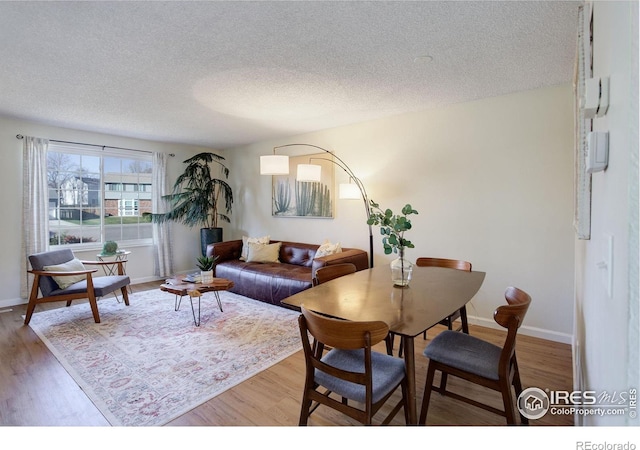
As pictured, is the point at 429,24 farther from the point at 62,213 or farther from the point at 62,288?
the point at 62,213

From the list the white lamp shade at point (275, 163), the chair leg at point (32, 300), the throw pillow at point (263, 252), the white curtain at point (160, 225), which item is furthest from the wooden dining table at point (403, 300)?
the white curtain at point (160, 225)

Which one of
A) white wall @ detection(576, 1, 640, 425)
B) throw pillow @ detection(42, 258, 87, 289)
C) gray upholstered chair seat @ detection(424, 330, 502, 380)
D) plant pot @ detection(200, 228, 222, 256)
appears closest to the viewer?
white wall @ detection(576, 1, 640, 425)

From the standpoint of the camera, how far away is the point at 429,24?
77.7 inches

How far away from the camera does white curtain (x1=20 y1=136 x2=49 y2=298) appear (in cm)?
421

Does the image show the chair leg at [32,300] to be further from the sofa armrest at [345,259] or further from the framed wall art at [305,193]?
the framed wall art at [305,193]

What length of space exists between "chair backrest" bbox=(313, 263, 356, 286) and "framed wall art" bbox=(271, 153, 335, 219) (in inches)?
84.1

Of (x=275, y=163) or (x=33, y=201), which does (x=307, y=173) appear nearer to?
(x=275, y=163)

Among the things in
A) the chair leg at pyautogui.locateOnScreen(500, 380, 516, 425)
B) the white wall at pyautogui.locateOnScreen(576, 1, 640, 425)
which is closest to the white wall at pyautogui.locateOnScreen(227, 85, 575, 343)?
the chair leg at pyautogui.locateOnScreen(500, 380, 516, 425)

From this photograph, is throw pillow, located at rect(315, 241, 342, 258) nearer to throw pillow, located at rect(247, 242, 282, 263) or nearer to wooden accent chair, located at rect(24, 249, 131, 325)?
throw pillow, located at rect(247, 242, 282, 263)

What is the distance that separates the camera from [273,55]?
2365 millimetres

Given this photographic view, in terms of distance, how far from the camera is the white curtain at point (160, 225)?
5.52 metres

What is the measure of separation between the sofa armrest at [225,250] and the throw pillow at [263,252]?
42 centimetres

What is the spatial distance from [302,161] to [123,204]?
3.13m

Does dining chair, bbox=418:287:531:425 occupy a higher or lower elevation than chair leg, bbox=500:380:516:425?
higher
